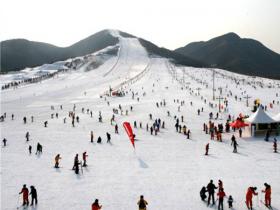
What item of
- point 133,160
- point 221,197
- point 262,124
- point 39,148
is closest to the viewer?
point 221,197

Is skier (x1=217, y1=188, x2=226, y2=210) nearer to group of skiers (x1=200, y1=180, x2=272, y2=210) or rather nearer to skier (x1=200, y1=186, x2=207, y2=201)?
group of skiers (x1=200, y1=180, x2=272, y2=210)

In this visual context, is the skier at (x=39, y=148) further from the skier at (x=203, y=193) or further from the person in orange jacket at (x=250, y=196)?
the person in orange jacket at (x=250, y=196)

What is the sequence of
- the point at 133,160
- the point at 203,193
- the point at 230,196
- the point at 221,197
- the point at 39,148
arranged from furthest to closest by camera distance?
the point at 39,148 < the point at 133,160 < the point at 203,193 < the point at 230,196 < the point at 221,197

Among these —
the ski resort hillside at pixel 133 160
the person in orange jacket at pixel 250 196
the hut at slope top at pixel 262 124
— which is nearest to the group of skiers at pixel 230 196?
the person in orange jacket at pixel 250 196

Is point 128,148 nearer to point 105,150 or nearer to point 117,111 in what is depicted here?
point 105,150

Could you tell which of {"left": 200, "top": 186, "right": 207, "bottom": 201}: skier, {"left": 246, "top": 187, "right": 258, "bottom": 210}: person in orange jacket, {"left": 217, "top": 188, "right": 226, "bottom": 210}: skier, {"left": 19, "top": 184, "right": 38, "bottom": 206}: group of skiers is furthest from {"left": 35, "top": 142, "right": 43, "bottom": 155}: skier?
{"left": 246, "top": 187, "right": 258, "bottom": 210}: person in orange jacket

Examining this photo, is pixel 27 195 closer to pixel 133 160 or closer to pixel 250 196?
pixel 250 196

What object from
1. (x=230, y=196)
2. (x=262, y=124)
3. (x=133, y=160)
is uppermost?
(x=262, y=124)

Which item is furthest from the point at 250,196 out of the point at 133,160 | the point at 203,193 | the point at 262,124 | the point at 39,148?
the point at 262,124

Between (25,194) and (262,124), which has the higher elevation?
(262,124)

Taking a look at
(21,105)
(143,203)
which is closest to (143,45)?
(21,105)
